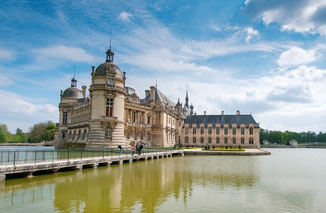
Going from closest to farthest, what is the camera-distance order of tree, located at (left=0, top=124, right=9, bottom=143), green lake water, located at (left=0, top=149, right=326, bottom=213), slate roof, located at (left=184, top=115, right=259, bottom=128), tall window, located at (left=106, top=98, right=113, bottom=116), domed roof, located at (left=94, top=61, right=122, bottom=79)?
green lake water, located at (left=0, top=149, right=326, bottom=213), tall window, located at (left=106, top=98, right=113, bottom=116), domed roof, located at (left=94, top=61, right=122, bottom=79), slate roof, located at (left=184, top=115, right=259, bottom=128), tree, located at (left=0, top=124, right=9, bottom=143)

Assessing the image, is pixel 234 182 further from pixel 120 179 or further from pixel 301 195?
pixel 120 179

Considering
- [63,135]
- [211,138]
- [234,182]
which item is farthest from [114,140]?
[211,138]

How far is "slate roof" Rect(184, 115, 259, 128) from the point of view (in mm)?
84875

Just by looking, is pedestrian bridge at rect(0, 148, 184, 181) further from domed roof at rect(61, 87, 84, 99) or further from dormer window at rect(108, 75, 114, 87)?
domed roof at rect(61, 87, 84, 99)

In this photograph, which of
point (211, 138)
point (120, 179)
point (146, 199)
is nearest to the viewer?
point (146, 199)

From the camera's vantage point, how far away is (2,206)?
43.7 feet

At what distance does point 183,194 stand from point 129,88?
48.0 m

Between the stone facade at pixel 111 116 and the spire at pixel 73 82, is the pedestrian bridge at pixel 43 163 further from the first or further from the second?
the spire at pixel 73 82

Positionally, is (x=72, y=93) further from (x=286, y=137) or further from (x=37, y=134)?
(x=286, y=137)

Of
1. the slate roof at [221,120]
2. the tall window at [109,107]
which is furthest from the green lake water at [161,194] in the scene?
the slate roof at [221,120]

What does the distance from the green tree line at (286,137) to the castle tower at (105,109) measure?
109m

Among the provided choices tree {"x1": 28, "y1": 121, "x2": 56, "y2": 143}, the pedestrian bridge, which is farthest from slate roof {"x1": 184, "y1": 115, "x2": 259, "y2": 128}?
tree {"x1": 28, "y1": 121, "x2": 56, "y2": 143}

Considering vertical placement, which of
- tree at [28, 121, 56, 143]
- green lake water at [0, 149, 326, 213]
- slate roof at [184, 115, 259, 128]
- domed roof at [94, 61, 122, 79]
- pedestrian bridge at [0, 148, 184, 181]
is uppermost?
domed roof at [94, 61, 122, 79]

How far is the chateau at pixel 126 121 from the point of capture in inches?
1861
